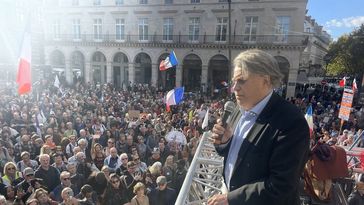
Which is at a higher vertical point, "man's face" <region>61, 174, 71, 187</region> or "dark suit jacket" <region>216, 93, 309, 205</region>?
"dark suit jacket" <region>216, 93, 309, 205</region>

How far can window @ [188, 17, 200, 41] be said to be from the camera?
28.8 meters

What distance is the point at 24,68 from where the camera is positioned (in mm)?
7270

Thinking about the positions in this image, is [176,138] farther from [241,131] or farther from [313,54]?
[313,54]

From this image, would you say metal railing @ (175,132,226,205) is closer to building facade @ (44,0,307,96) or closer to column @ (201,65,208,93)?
building facade @ (44,0,307,96)

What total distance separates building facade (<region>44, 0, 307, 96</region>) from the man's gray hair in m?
23.1

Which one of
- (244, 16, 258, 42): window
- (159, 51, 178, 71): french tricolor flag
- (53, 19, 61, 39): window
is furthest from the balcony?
(159, 51, 178, 71): french tricolor flag

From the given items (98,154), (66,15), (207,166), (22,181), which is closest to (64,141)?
(98,154)

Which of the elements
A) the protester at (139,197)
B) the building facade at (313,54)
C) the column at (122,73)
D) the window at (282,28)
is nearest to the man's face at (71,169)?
the protester at (139,197)

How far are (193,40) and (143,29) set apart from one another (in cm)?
628

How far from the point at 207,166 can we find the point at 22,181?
13.0 ft

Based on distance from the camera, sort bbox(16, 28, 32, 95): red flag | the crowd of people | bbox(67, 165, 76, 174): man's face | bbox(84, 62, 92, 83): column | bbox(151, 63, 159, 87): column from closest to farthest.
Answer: the crowd of people, bbox(67, 165, 76, 174): man's face, bbox(16, 28, 32, 95): red flag, bbox(151, 63, 159, 87): column, bbox(84, 62, 92, 83): column

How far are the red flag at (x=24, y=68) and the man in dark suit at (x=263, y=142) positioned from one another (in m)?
7.17

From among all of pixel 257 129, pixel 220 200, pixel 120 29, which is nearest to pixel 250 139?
pixel 257 129

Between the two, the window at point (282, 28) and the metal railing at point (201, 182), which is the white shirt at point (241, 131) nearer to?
the metal railing at point (201, 182)
